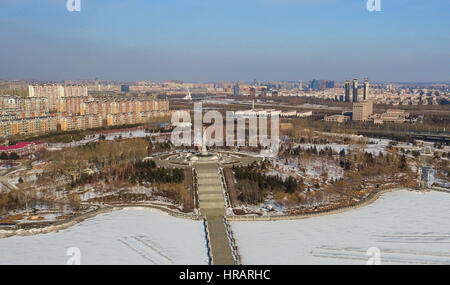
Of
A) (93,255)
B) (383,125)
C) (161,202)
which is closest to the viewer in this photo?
(93,255)

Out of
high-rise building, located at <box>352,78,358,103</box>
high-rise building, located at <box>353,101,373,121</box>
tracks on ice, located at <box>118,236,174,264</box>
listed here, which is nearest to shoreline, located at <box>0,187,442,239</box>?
tracks on ice, located at <box>118,236,174,264</box>

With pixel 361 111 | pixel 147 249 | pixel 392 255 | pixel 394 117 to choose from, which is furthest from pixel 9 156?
pixel 394 117

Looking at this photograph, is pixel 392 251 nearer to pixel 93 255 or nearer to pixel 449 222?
pixel 449 222

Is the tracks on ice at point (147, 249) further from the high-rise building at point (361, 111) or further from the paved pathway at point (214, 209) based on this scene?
the high-rise building at point (361, 111)

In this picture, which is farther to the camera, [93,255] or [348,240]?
[348,240]

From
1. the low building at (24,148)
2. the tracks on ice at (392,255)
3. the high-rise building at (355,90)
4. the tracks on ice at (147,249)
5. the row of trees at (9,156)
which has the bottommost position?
the tracks on ice at (392,255)

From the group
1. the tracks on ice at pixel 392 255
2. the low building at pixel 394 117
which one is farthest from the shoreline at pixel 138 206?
the low building at pixel 394 117
